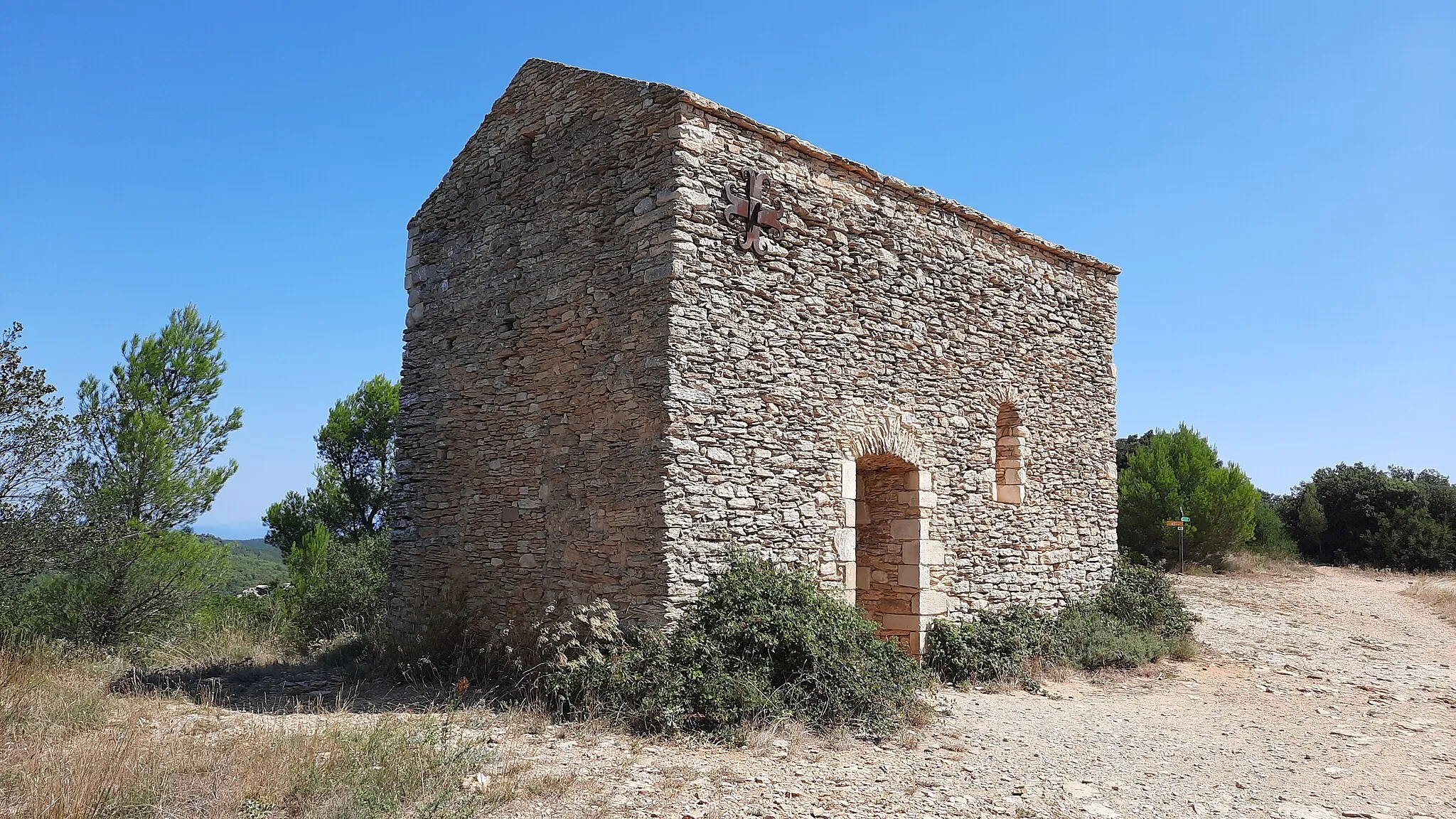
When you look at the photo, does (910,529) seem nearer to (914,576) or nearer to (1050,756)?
(914,576)

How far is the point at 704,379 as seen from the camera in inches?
291

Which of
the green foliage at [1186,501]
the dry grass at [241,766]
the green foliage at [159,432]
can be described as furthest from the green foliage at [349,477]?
the green foliage at [1186,501]

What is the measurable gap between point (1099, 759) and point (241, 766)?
5779 millimetres

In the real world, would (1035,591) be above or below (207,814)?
above

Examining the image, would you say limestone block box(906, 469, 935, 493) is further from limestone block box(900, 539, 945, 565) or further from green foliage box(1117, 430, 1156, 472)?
green foliage box(1117, 430, 1156, 472)

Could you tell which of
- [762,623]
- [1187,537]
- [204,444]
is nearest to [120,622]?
[204,444]

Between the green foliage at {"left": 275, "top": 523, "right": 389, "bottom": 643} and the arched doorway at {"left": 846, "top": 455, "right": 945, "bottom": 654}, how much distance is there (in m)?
5.76

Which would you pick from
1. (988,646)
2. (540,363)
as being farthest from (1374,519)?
(540,363)

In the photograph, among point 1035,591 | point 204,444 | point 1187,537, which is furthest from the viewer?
point 1187,537

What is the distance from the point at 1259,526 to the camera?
23.6 m

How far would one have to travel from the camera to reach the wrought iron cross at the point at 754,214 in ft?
25.5

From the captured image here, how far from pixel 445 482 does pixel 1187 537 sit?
18.3m

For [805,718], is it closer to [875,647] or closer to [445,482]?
[875,647]

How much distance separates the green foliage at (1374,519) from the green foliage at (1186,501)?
518 cm
